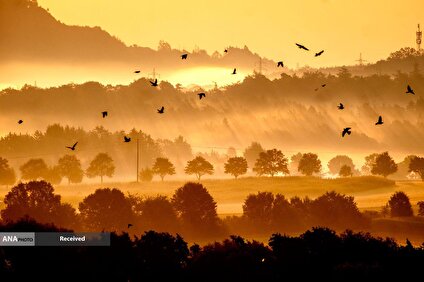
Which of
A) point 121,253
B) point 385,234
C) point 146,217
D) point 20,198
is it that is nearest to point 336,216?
point 385,234

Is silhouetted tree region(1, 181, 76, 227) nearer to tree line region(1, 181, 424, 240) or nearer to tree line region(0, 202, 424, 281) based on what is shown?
tree line region(1, 181, 424, 240)

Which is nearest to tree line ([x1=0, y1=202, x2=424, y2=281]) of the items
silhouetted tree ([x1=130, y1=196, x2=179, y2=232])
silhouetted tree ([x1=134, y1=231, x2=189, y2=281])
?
silhouetted tree ([x1=134, y1=231, x2=189, y2=281])

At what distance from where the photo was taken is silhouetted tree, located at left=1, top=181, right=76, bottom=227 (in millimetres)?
132250

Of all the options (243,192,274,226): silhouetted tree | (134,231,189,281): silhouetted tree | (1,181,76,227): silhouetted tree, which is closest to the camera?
(134,231,189,281): silhouetted tree

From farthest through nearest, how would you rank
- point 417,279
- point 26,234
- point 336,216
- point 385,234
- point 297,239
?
point 336,216
point 385,234
point 26,234
point 297,239
point 417,279

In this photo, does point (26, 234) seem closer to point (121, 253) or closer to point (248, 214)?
point (121, 253)

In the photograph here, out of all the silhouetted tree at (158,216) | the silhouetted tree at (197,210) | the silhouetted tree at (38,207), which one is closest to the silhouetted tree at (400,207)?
the silhouetted tree at (197,210)

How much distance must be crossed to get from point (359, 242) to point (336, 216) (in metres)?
62.1

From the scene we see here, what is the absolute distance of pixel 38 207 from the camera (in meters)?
136

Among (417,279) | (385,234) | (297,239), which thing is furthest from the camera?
(385,234)

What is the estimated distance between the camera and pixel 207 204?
461ft

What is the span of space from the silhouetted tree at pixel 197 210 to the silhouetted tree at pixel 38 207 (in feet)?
65.3

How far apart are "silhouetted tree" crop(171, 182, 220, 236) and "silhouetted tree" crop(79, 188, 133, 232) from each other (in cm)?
1003

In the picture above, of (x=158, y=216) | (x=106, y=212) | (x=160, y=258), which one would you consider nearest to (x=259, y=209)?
(x=158, y=216)
